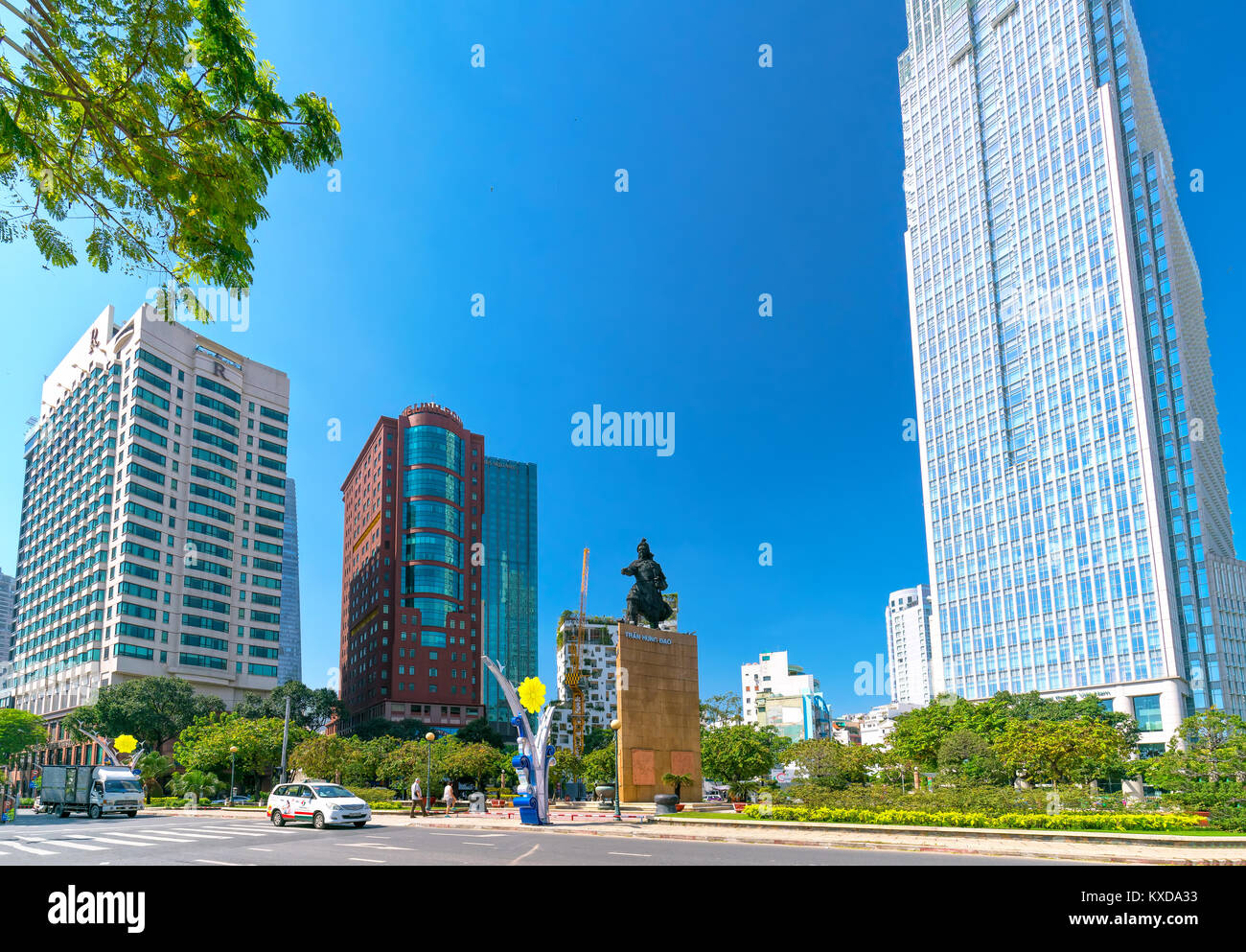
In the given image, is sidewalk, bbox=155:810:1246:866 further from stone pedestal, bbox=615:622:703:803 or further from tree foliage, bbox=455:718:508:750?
tree foliage, bbox=455:718:508:750

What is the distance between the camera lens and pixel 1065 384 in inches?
3509

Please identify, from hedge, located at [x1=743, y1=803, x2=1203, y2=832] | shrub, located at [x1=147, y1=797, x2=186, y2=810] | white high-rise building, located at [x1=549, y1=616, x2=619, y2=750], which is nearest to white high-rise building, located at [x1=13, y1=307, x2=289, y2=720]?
shrub, located at [x1=147, y1=797, x2=186, y2=810]

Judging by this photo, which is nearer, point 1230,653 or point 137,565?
point 1230,653

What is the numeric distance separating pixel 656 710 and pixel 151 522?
263 feet

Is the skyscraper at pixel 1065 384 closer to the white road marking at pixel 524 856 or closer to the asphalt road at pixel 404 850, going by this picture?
the asphalt road at pixel 404 850

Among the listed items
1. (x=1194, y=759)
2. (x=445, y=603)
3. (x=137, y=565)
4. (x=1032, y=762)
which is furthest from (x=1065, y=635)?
(x=137, y=565)

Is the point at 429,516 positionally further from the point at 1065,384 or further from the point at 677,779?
the point at 677,779

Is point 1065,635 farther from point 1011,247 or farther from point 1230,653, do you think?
point 1011,247

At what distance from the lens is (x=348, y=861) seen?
53.4 feet

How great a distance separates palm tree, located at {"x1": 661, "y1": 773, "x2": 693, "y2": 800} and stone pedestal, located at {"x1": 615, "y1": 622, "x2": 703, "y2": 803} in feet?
0.51

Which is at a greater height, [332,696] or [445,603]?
[445,603]

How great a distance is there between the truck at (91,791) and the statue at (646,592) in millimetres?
27044
